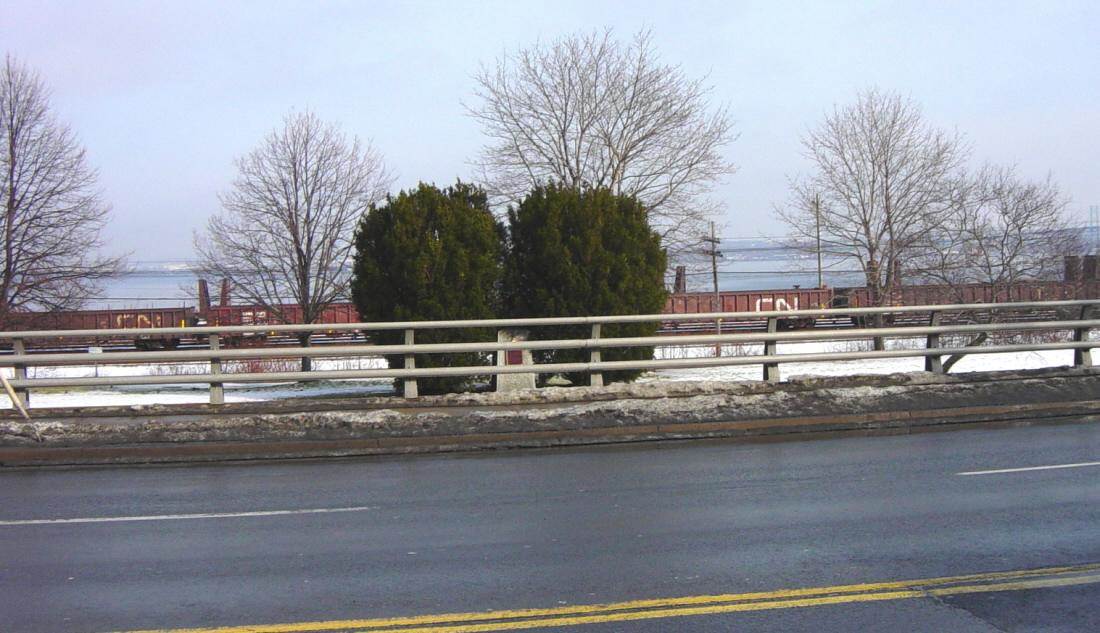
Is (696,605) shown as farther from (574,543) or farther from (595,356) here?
(595,356)

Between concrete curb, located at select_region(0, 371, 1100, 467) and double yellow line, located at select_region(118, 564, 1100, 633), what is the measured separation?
238 inches

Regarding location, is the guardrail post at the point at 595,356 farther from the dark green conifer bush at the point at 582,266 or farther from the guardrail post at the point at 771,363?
the guardrail post at the point at 771,363

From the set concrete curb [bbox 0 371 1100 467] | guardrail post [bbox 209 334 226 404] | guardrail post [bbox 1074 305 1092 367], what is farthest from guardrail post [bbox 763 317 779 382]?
guardrail post [bbox 209 334 226 404]

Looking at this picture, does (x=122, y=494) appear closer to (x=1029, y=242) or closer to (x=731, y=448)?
(x=731, y=448)

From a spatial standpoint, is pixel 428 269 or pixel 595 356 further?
pixel 428 269

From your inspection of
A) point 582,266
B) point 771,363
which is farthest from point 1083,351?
point 582,266

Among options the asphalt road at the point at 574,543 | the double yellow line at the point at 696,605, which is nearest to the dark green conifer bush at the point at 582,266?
the asphalt road at the point at 574,543

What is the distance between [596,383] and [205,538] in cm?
725

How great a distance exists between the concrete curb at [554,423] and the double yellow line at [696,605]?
19.8ft

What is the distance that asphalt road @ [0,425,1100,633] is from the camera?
18.3 feet

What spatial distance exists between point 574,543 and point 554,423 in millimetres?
5112

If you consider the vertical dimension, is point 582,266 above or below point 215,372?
above

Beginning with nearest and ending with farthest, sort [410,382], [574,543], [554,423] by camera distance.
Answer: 1. [574,543]
2. [554,423]
3. [410,382]

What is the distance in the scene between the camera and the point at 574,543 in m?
7.12
